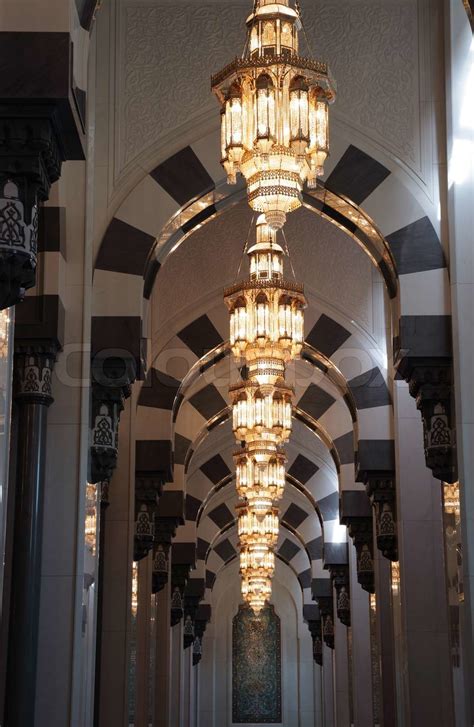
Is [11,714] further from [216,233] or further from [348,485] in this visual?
[348,485]

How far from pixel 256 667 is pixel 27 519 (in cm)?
2634

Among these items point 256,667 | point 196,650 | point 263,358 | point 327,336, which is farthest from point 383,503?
point 256,667

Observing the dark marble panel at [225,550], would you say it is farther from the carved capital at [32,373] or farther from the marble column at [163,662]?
the carved capital at [32,373]

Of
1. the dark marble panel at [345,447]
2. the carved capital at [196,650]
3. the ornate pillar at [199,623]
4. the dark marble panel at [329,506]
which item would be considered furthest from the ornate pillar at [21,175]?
the carved capital at [196,650]

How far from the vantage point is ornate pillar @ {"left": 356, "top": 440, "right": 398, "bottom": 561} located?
12.8 m

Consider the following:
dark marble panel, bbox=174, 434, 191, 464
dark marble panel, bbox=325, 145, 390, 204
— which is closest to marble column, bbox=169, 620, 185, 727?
dark marble panel, bbox=174, 434, 191, 464

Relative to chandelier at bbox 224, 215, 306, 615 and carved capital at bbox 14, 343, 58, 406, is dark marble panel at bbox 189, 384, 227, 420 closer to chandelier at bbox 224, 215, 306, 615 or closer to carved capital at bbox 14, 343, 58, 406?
chandelier at bbox 224, 215, 306, 615

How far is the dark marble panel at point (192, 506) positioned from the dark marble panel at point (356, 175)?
10.8 m

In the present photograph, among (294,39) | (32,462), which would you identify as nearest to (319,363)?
(32,462)

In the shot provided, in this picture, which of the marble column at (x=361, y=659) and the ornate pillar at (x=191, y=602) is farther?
the ornate pillar at (x=191, y=602)

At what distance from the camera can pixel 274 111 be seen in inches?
263

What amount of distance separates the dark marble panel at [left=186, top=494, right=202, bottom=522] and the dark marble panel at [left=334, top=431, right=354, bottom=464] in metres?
4.10

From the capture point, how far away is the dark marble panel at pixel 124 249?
9.73 m

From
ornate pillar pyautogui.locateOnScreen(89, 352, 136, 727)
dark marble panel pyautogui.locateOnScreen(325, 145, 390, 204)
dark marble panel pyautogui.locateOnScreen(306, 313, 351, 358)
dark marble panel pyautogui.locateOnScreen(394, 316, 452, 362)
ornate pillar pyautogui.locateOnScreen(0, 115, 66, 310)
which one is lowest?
ornate pillar pyautogui.locateOnScreen(0, 115, 66, 310)
